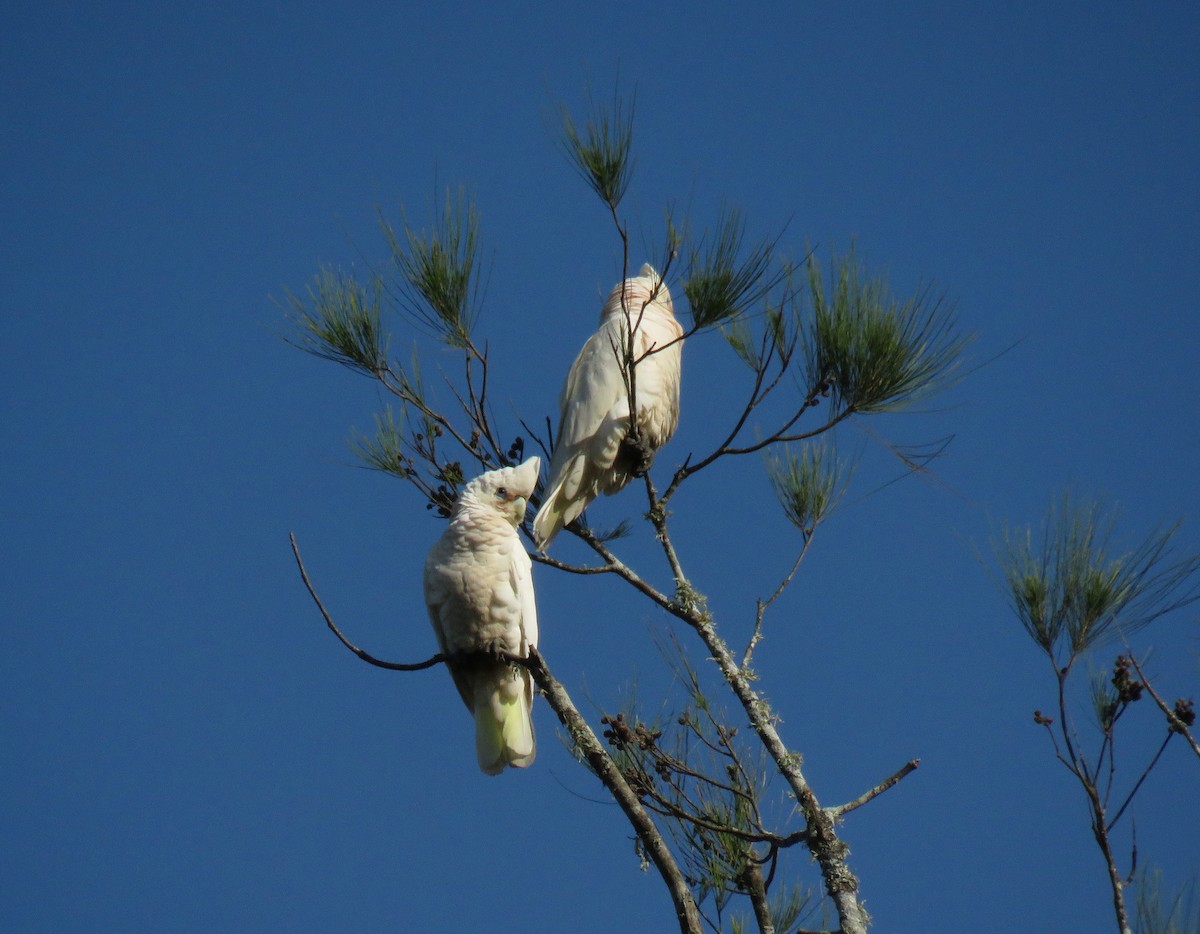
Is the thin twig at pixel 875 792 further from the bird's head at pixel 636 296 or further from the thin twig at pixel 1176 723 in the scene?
the bird's head at pixel 636 296

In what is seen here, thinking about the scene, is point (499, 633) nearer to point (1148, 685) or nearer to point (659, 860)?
point (659, 860)

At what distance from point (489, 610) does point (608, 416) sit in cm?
114

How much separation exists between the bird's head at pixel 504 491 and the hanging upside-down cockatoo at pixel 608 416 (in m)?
0.59

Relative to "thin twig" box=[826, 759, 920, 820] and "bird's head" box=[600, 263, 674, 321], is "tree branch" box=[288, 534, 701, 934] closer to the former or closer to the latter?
"thin twig" box=[826, 759, 920, 820]

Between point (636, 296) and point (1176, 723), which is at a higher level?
point (636, 296)

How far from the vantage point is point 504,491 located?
→ 3.00m

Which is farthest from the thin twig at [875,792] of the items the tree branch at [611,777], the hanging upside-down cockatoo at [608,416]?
the hanging upside-down cockatoo at [608,416]

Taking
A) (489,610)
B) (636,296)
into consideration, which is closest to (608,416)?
(636,296)

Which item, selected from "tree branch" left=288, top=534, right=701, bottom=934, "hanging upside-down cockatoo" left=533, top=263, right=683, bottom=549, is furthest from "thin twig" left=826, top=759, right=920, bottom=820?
"hanging upside-down cockatoo" left=533, top=263, right=683, bottom=549

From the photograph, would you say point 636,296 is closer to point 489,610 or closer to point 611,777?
point 489,610

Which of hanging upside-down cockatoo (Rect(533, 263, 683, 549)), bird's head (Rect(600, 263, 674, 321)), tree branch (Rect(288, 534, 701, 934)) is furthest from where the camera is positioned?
bird's head (Rect(600, 263, 674, 321))

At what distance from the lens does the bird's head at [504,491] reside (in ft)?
9.79

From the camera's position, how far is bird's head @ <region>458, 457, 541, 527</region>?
9.79 ft

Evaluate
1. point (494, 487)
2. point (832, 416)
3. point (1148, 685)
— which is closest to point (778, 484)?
point (832, 416)
